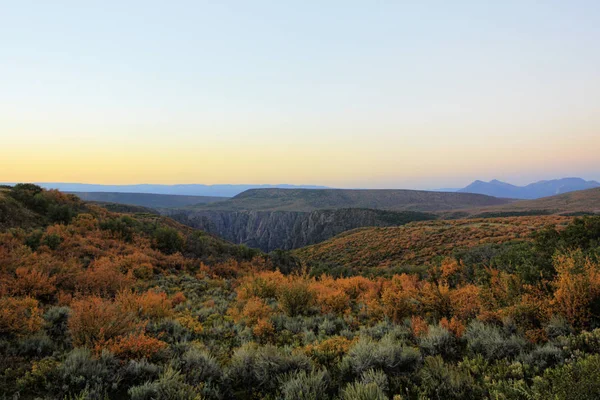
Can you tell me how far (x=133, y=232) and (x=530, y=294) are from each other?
62.4 ft

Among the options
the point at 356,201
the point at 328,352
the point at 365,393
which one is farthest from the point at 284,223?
the point at 365,393

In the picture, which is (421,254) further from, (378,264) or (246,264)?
(246,264)

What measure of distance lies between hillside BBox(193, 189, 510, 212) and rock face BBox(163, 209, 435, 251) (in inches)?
608

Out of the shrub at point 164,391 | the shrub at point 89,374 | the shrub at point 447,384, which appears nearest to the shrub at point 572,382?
the shrub at point 447,384

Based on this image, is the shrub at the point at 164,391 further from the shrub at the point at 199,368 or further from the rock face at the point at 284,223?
the rock face at the point at 284,223

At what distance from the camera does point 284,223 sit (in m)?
104

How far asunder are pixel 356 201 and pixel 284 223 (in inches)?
1921

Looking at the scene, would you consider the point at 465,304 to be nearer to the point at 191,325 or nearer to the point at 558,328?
the point at 558,328

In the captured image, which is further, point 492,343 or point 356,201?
point 356,201

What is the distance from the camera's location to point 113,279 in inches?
352

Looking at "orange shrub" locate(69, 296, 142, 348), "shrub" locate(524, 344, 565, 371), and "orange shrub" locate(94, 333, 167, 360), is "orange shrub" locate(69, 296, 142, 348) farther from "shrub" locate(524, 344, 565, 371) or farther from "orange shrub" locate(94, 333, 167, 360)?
"shrub" locate(524, 344, 565, 371)

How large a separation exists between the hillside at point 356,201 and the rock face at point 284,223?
1545cm

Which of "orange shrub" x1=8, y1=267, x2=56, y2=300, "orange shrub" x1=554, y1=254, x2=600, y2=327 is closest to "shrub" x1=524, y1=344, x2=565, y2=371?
"orange shrub" x1=554, y1=254, x2=600, y2=327

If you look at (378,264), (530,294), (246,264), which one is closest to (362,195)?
(378,264)
